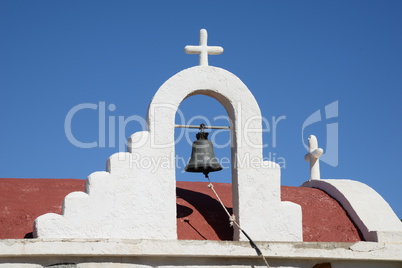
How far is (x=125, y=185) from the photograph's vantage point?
26.8ft

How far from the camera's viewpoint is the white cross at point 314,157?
36.9 feet

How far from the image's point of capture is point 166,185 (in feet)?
27.3

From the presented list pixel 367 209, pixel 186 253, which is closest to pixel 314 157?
pixel 367 209

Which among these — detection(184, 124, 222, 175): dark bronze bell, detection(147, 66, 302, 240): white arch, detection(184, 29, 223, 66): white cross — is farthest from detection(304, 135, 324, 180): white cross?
detection(184, 29, 223, 66): white cross

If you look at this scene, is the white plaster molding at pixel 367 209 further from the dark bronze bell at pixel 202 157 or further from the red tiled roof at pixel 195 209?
the dark bronze bell at pixel 202 157

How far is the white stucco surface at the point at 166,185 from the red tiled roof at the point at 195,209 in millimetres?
505

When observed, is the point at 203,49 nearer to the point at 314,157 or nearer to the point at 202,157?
the point at 202,157

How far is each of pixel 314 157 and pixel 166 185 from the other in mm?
3619

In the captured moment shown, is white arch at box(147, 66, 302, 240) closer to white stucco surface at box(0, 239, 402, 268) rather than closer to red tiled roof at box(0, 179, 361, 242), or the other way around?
white stucco surface at box(0, 239, 402, 268)

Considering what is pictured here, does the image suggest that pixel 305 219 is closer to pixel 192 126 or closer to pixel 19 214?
pixel 192 126

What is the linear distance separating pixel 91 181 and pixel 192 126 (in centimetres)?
151

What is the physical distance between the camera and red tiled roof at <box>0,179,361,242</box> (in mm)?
8758

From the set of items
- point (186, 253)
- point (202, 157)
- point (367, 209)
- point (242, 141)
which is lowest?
point (186, 253)

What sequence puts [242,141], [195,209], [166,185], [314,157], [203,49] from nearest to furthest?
[166,185], [242,141], [203,49], [195,209], [314,157]
